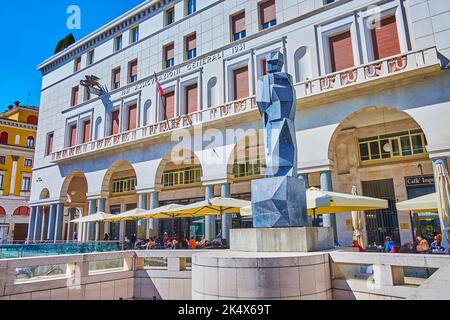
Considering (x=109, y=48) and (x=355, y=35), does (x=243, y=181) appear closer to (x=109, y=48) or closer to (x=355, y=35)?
(x=355, y=35)

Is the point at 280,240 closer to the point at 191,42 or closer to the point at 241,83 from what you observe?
the point at 241,83

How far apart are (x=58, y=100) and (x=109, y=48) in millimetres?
8392

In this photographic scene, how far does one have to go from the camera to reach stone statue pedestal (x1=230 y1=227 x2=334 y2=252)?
740 centimetres

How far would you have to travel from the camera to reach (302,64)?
17.8 m

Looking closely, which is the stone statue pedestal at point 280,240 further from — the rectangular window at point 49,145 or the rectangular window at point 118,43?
the rectangular window at point 49,145

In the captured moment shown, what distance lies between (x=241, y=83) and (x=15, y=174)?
132ft

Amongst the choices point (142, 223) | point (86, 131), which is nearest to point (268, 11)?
point (142, 223)

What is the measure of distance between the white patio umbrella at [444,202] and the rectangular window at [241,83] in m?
10.8

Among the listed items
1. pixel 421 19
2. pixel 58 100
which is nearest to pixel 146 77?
pixel 58 100

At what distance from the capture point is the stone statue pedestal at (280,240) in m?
7.40

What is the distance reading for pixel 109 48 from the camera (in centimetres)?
2900

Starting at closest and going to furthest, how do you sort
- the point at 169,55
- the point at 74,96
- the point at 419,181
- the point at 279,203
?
1. the point at 279,203
2. the point at 419,181
3. the point at 169,55
4. the point at 74,96

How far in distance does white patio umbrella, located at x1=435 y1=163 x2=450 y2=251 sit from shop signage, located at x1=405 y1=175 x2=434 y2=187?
4424 mm
